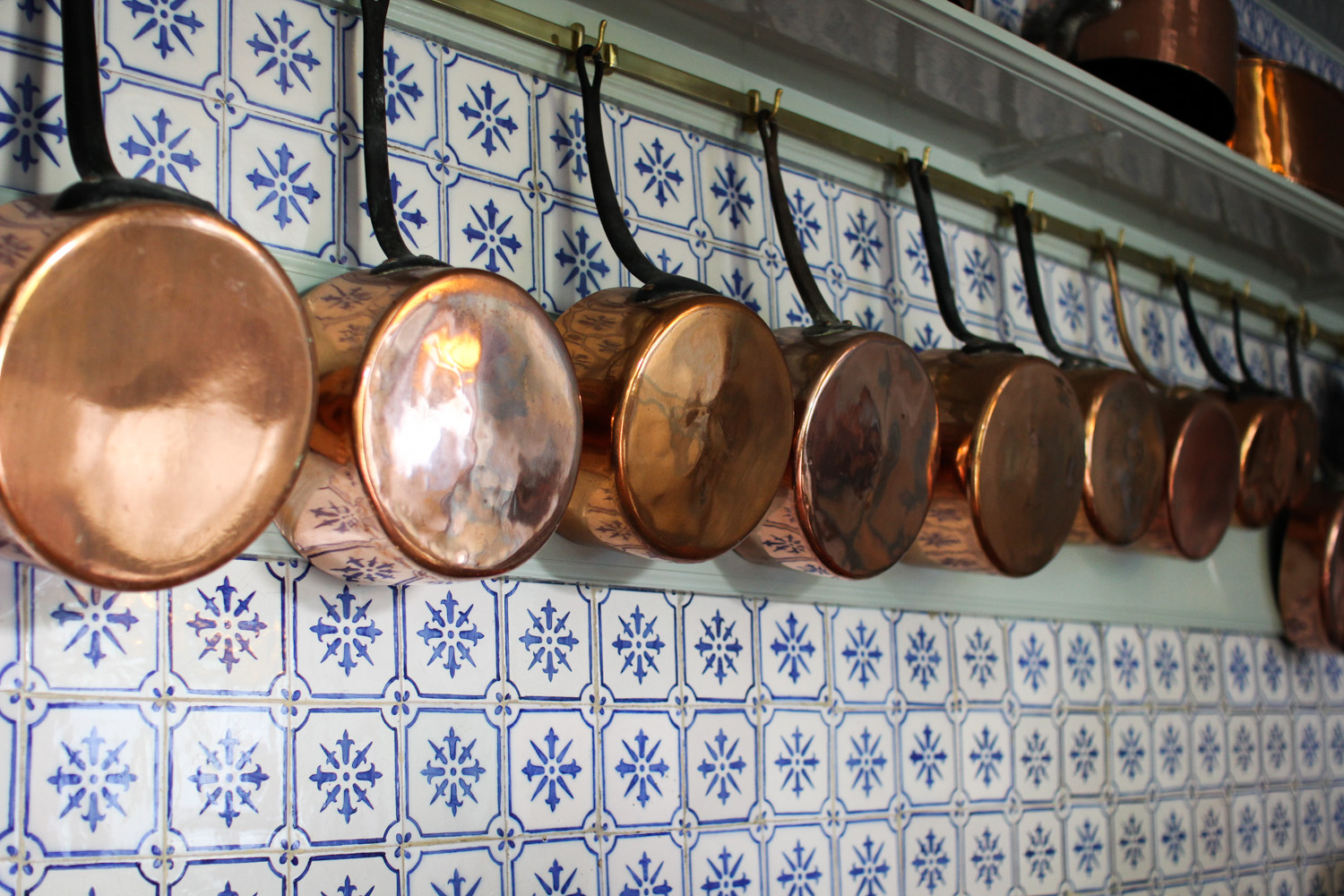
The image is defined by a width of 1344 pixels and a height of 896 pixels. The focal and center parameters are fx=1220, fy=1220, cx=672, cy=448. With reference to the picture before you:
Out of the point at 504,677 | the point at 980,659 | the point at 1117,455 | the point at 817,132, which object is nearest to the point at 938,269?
the point at 817,132

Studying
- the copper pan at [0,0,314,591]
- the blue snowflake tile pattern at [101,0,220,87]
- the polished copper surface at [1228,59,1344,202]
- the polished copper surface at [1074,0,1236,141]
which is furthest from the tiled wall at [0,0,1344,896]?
the polished copper surface at [1228,59,1344,202]

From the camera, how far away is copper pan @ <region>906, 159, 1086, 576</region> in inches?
42.8

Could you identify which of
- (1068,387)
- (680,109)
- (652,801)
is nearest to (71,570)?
(652,801)

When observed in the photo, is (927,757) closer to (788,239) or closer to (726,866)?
(726,866)

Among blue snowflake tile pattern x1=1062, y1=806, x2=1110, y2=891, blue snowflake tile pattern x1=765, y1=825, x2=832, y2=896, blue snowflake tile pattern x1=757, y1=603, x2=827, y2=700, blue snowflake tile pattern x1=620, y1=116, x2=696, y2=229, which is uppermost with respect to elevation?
blue snowflake tile pattern x1=620, y1=116, x2=696, y2=229

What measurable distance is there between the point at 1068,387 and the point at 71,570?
895 millimetres

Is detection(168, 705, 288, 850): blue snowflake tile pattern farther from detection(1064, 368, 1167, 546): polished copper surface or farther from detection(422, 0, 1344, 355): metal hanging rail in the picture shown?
detection(1064, 368, 1167, 546): polished copper surface

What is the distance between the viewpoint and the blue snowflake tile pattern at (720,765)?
97cm

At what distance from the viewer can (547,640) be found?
0.90 m

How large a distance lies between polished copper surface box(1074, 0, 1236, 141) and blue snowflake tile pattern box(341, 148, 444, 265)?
753 mm

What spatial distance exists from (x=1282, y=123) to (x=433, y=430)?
125cm

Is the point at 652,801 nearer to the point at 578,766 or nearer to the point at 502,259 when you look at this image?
the point at 578,766

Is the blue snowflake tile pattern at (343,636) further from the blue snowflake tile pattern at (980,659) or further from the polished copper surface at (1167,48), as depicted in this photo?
the polished copper surface at (1167,48)

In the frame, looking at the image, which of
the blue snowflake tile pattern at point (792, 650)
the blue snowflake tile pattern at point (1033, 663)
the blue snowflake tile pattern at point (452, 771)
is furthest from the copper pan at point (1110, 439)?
the blue snowflake tile pattern at point (452, 771)
